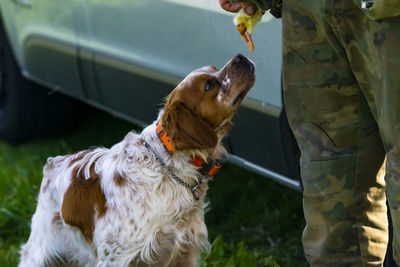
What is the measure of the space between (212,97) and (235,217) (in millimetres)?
1337

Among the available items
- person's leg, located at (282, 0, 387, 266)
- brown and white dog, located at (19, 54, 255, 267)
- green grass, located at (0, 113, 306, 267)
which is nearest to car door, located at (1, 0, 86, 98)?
green grass, located at (0, 113, 306, 267)

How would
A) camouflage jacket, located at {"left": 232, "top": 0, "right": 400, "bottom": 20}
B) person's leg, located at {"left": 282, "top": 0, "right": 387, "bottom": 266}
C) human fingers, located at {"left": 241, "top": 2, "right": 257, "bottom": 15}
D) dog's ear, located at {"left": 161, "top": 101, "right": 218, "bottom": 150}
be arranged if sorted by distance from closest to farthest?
camouflage jacket, located at {"left": 232, "top": 0, "right": 400, "bottom": 20} → person's leg, located at {"left": 282, "top": 0, "right": 387, "bottom": 266} → human fingers, located at {"left": 241, "top": 2, "right": 257, "bottom": 15} → dog's ear, located at {"left": 161, "top": 101, "right": 218, "bottom": 150}

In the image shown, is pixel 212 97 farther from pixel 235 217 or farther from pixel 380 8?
pixel 235 217

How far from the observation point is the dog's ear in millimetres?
2877

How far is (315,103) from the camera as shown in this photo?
244cm

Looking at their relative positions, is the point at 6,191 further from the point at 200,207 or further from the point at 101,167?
the point at 200,207

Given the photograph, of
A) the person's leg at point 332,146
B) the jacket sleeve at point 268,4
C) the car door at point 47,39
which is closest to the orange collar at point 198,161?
the person's leg at point 332,146

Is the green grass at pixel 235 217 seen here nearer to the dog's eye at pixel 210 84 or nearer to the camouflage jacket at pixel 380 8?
the dog's eye at pixel 210 84

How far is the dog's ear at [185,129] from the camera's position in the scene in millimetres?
2877

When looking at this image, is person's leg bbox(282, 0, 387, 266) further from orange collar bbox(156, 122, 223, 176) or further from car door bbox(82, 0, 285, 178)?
car door bbox(82, 0, 285, 178)

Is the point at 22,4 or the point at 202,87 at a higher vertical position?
the point at 202,87

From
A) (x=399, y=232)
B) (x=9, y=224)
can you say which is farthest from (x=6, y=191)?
(x=399, y=232)

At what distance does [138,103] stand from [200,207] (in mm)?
1373

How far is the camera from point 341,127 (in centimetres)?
242
